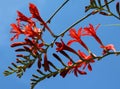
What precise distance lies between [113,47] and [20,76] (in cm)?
60

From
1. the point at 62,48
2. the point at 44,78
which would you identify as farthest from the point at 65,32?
the point at 44,78

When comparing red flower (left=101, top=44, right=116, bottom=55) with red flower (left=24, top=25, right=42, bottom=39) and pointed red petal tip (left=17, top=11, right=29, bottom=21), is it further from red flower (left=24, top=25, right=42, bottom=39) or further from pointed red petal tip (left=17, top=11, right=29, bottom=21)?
pointed red petal tip (left=17, top=11, right=29, bottom=21)

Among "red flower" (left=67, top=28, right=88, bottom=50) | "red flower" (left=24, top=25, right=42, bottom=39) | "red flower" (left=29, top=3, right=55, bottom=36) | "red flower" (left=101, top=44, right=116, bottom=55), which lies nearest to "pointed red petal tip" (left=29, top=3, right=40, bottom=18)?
"red flower" (left=29, top=3, right=55, bottom=36)

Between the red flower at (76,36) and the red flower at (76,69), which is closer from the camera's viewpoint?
the red flower at (76,69)

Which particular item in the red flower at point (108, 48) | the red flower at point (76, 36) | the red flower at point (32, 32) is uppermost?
the red flower at point (32, 32)

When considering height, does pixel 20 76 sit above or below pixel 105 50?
above

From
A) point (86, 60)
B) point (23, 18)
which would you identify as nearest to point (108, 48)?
point (86, 60)

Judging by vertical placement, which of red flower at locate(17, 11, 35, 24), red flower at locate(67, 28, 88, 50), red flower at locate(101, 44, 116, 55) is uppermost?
red flower at locate(17, 11, 35, 24)

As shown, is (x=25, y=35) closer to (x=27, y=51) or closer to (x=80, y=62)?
(x=27, y=51)

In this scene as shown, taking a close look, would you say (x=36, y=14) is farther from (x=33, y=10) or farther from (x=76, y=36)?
(x=76, y=36)

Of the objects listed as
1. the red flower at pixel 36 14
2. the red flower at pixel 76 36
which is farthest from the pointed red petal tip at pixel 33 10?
the red flower at pixel 76 36

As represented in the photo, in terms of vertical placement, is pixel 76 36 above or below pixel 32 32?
below

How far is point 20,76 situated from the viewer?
6.42 feet

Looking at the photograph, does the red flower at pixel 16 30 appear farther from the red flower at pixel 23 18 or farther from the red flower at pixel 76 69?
the red flower at pixel 76 69
